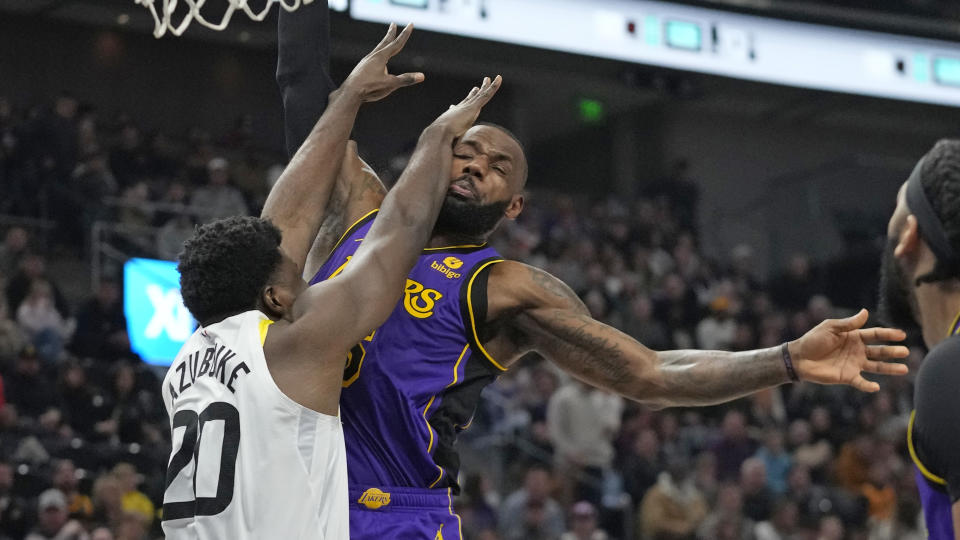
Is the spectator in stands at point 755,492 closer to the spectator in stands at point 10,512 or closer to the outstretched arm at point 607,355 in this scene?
the spectator in stands at point 10,512

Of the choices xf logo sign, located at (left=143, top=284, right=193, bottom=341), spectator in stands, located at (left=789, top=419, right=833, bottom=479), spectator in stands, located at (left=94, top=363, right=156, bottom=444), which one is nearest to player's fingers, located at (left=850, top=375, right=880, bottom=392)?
spectator in stands, located at (left=94, top=363, right=156, bottom=444)

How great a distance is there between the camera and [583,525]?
1127 centimetres

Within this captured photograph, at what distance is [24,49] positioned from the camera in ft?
58.1

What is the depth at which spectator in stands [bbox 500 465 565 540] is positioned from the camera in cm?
1120

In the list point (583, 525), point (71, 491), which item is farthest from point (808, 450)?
point (71, 491)

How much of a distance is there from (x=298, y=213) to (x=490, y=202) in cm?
66

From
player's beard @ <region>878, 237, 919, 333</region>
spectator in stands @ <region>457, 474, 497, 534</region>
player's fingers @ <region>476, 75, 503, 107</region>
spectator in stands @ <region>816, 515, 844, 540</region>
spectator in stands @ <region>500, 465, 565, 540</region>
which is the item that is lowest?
spectator in stands @ <region>816, 515, 844, 540</region>

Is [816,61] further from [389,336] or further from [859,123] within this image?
[389,336]

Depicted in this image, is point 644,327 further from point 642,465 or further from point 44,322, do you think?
point 44,322

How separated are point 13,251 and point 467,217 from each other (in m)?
8.73

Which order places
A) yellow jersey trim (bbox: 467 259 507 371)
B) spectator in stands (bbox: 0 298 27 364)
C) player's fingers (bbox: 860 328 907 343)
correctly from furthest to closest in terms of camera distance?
spectator in stands (bbox: 0 298 27 364) → yellow jersey trim (bbox: 467 259 507 371) → player's fingers (bbox: 860 328 907 343)

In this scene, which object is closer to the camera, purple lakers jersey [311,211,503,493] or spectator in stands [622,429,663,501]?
purple lakers jersey [311,211,503,493]

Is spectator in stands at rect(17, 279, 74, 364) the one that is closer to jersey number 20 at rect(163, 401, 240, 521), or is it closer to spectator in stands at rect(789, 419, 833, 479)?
spectator in stands at rect(789, 419, 833, 479)

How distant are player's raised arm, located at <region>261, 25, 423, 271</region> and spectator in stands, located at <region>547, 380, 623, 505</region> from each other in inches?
329
